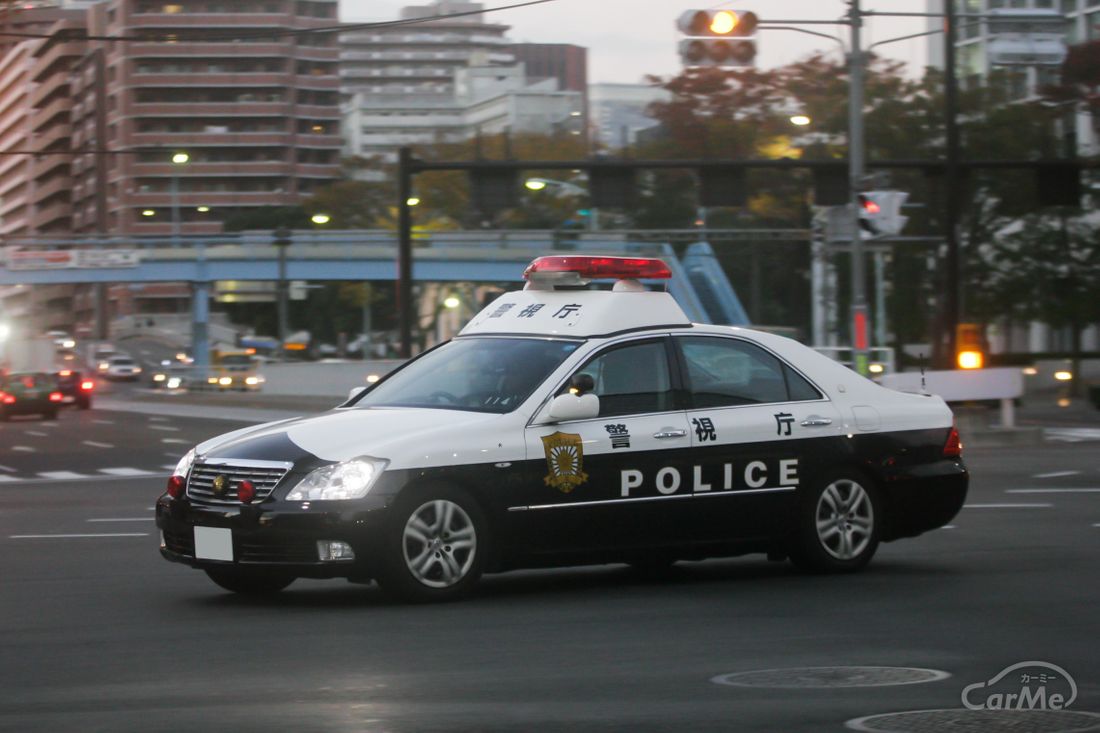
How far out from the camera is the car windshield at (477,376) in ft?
32.8

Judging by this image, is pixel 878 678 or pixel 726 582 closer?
pixel 878 678

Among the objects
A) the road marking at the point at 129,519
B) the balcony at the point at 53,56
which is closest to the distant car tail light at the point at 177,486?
the road marking at the point at 129,519

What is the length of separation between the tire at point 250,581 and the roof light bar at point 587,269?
2.32 metres

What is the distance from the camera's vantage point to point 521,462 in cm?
970

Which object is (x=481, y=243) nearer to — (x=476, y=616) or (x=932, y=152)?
(x=932, y=152)

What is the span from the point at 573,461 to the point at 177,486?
211 centimetres

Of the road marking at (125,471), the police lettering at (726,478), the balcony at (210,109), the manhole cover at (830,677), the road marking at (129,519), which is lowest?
the road marking at (125,471)

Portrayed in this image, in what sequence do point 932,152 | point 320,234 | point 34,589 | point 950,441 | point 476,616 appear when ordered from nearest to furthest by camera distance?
point 476,616 → point 34,589 → point 950,441 → point 932,152 → point 320,234

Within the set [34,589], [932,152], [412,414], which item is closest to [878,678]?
[412,414]

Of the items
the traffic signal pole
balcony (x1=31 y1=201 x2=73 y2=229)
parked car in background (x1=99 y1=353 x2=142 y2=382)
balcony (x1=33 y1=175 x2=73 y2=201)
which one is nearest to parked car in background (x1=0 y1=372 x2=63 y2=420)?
the traffic signal pole

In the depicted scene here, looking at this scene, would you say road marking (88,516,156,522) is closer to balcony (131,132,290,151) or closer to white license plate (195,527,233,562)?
white license plate (195,527,233,562)

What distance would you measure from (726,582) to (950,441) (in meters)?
1.81

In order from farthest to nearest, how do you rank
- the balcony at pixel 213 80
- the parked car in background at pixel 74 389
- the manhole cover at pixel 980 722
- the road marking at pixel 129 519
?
1. the balcony at pixel 213 80
2. the parked car in background at pixel 74 389
3. the road marking at pixel 129 519
4. the manhole cover at pixel 980 722

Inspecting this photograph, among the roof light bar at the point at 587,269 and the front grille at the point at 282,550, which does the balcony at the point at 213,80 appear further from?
the front grille at the point at 282,550
